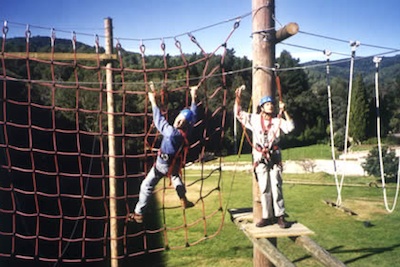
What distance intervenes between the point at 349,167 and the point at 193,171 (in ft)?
21.2

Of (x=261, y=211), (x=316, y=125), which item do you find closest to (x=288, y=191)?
(x=316, y=125)

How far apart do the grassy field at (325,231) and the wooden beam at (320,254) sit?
1.83 metres

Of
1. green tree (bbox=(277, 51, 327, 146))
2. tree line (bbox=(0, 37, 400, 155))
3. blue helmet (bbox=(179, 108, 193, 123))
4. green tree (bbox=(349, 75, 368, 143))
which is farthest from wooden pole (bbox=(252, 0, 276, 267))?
green tree (bbox=(349, 75, 368, 143))

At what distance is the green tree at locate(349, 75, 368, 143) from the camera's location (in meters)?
14.4

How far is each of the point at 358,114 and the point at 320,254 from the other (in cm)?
1335

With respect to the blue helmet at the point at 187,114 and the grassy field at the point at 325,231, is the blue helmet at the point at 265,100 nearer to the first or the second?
the blue helmet at the point at 187,114

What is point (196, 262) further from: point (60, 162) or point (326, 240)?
point (60, 162)

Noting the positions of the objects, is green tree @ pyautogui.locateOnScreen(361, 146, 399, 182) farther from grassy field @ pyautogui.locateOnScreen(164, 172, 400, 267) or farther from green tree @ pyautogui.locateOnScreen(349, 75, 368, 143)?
green tree @ pyautogui.locateOnScreen(349, 75, 368, 143)

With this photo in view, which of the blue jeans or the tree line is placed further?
the tree line

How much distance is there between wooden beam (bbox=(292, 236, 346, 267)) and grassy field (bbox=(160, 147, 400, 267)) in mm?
1832

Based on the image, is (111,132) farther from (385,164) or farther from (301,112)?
(385,164)

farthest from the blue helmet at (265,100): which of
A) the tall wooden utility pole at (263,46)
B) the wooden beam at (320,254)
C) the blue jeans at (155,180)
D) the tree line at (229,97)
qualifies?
the tree line at (229,97)

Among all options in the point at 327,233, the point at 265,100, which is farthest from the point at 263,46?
the point at 327,233

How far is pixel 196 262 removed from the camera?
705 centimetres
